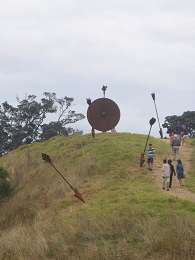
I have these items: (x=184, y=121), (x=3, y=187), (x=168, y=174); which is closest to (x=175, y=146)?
Answer: (x=168, y=174)

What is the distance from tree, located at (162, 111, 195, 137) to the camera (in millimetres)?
46656

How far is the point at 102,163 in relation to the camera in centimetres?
2128

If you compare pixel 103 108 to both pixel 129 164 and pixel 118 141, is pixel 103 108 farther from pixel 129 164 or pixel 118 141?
pixel 129 164

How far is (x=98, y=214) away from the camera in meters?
13.7

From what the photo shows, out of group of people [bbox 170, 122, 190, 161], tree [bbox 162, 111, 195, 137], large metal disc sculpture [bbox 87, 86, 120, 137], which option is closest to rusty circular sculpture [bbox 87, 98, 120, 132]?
large metal disc sculpture [bbox 87, 86, 120, 137]

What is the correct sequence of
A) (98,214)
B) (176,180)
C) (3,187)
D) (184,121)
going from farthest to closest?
(184,121) → (3,187) → (176,180) → (98,214)

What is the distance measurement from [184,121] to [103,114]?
21.6 m

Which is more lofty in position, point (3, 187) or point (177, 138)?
point (177, 138)

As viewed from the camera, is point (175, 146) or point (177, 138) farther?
point (177, 138)

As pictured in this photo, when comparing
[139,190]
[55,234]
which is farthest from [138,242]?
[139,190]

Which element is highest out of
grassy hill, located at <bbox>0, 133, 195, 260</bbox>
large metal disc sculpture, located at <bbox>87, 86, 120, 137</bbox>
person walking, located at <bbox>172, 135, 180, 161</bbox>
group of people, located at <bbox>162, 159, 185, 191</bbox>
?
large metal disc sculpture, located at <bbox>87, 86, 120, 137</bbox>

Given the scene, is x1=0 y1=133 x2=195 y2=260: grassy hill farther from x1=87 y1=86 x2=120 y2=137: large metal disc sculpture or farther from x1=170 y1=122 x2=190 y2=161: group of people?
x1=87 y1=86 x2=120 y2=137: large metal disc sculpture

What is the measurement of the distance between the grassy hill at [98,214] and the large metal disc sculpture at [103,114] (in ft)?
10.9

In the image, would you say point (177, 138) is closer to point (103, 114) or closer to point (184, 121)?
point (103, 114)
